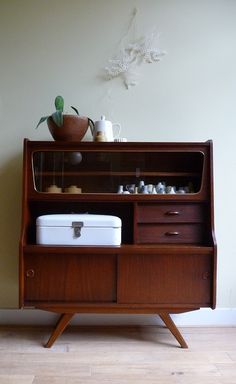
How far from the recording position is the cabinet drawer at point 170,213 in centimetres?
179

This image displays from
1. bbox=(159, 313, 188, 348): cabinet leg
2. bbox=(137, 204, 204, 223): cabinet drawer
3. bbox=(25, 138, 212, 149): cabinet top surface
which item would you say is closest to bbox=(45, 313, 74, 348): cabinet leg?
bbox=(159, 313, 188, 348): cabinet leg

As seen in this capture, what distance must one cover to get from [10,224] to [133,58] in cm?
137

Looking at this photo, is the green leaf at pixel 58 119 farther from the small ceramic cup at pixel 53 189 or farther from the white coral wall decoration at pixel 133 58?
the white coral wall decoration at pixel 133 58

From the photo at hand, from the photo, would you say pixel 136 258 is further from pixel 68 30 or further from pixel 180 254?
pixel 68 30

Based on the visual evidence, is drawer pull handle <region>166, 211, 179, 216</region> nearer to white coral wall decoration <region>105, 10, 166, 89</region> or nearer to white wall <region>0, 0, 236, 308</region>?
white wall <region>0, 0, 236, 308</region>

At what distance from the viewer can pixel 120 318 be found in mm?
2061

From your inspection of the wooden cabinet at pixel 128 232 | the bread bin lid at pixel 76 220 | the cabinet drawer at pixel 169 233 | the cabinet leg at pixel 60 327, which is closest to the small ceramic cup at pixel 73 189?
the wooden cabinet at pixel 128 232

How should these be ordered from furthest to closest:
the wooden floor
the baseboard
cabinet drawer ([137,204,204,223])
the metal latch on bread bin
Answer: the baseboard
cabinet drawer ([137,204,204,223])
the metal latch on bread bin
the wooden floor

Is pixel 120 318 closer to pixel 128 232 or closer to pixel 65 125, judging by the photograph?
pixel 128 232

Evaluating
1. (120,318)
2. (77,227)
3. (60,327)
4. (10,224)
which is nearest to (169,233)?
(77,227)

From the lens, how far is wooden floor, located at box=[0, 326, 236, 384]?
4.83ft

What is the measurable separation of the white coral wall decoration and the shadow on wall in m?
0.85

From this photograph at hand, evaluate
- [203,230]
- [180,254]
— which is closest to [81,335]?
[180,254]

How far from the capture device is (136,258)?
169 centimetres
